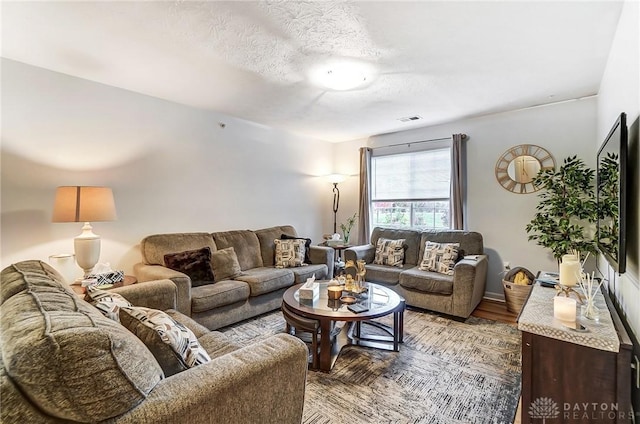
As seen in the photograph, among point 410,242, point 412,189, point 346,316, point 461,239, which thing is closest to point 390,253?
point 410,242

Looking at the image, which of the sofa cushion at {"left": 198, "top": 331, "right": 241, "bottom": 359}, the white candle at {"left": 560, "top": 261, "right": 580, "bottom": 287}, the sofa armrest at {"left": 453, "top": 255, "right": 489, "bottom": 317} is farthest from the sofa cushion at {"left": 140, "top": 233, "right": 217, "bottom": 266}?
the white candle at {"left": 560, "top": 261, "right": 580, "bottom": 287}

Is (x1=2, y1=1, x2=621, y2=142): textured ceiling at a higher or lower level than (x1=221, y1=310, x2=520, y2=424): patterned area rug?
higher

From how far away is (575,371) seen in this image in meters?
1.44

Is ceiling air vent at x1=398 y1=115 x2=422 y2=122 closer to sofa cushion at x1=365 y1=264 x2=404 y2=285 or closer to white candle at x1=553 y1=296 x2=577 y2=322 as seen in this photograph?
sofa cushion at x1=365 y1=264 x2=404 y2=285

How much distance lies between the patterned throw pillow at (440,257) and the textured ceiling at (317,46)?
5.76 feet

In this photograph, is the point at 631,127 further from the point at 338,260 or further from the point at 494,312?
the point at 338,260

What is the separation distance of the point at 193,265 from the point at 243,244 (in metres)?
0.89

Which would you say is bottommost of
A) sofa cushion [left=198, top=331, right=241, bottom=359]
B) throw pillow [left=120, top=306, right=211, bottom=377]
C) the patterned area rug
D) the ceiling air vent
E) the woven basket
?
the patterned area rug

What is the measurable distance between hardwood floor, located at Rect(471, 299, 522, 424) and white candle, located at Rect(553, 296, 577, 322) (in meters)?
1.92

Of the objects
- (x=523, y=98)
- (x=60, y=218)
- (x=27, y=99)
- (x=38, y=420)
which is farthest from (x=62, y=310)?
(x=523, y=98)

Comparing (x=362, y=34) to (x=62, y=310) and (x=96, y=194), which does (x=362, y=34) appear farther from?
(x=96, y=194)

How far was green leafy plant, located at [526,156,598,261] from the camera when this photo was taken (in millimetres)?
3002

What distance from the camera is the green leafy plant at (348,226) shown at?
5.15 meters

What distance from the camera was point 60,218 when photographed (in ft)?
7.84
